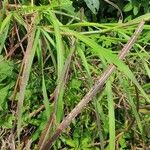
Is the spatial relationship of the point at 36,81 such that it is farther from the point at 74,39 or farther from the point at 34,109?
the point at 74,39


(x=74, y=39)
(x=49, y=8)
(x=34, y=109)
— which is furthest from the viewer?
(x=34, y=109)

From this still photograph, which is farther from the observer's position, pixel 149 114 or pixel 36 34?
pixel 149 114

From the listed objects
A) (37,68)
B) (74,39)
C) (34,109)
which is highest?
(74,39)

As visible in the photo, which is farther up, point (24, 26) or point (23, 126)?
point (24, 26)

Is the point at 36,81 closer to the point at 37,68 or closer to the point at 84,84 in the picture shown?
the point at 37,68

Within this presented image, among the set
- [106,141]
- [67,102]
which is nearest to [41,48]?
[67,102]

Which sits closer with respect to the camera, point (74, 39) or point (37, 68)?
point (74, 39)

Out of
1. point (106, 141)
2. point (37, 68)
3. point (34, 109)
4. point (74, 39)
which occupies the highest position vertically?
point (74, 39)

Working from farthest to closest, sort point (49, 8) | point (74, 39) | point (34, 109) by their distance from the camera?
point (34, 109) < point (49, 8) < point (74, 39)

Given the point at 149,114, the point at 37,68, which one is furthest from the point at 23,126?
the point at 149,114
